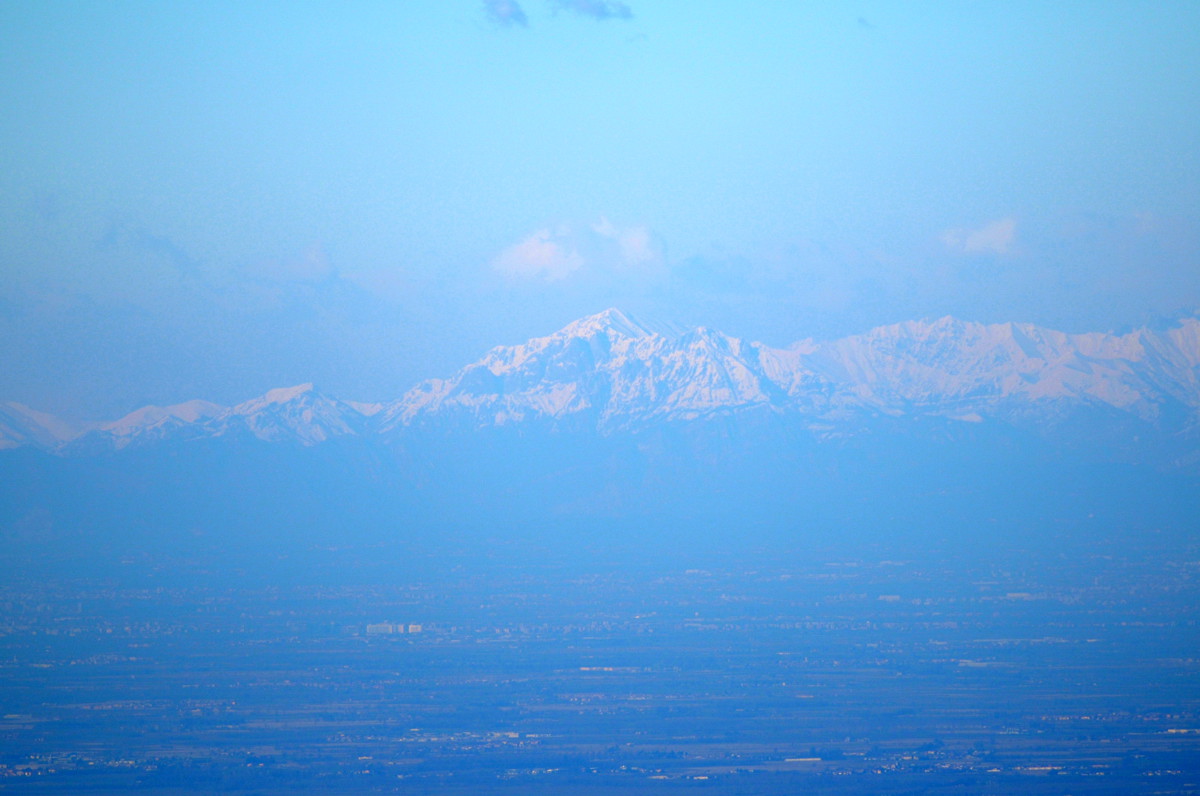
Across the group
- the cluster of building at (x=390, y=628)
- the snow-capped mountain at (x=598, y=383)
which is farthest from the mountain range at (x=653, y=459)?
the cluster of building at (x=390, y=628)

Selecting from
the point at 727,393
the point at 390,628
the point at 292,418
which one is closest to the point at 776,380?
the point at 727,393

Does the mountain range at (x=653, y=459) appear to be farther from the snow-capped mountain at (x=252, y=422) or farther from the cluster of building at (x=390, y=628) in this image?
the cluster of building at (x=390, y=628)

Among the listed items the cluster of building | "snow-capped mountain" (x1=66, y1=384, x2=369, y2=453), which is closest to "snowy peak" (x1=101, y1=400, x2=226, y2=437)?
"snow-capped mountain" (x1=66, y1=384, x2=369, y2=453)

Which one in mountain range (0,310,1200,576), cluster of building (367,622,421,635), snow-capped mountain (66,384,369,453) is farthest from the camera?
snow-capped mountain (66,384,369,453)

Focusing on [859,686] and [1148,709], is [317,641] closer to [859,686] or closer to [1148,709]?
[859,686]

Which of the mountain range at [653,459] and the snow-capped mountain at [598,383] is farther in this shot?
the snow-capped mountain at [598,383]

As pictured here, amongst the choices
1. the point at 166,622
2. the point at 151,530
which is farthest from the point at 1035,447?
the point at 166,622

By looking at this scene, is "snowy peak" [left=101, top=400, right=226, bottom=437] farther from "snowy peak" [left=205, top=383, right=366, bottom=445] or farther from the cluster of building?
the cluster of building

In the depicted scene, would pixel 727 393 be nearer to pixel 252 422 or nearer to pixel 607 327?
pixel 607 327
